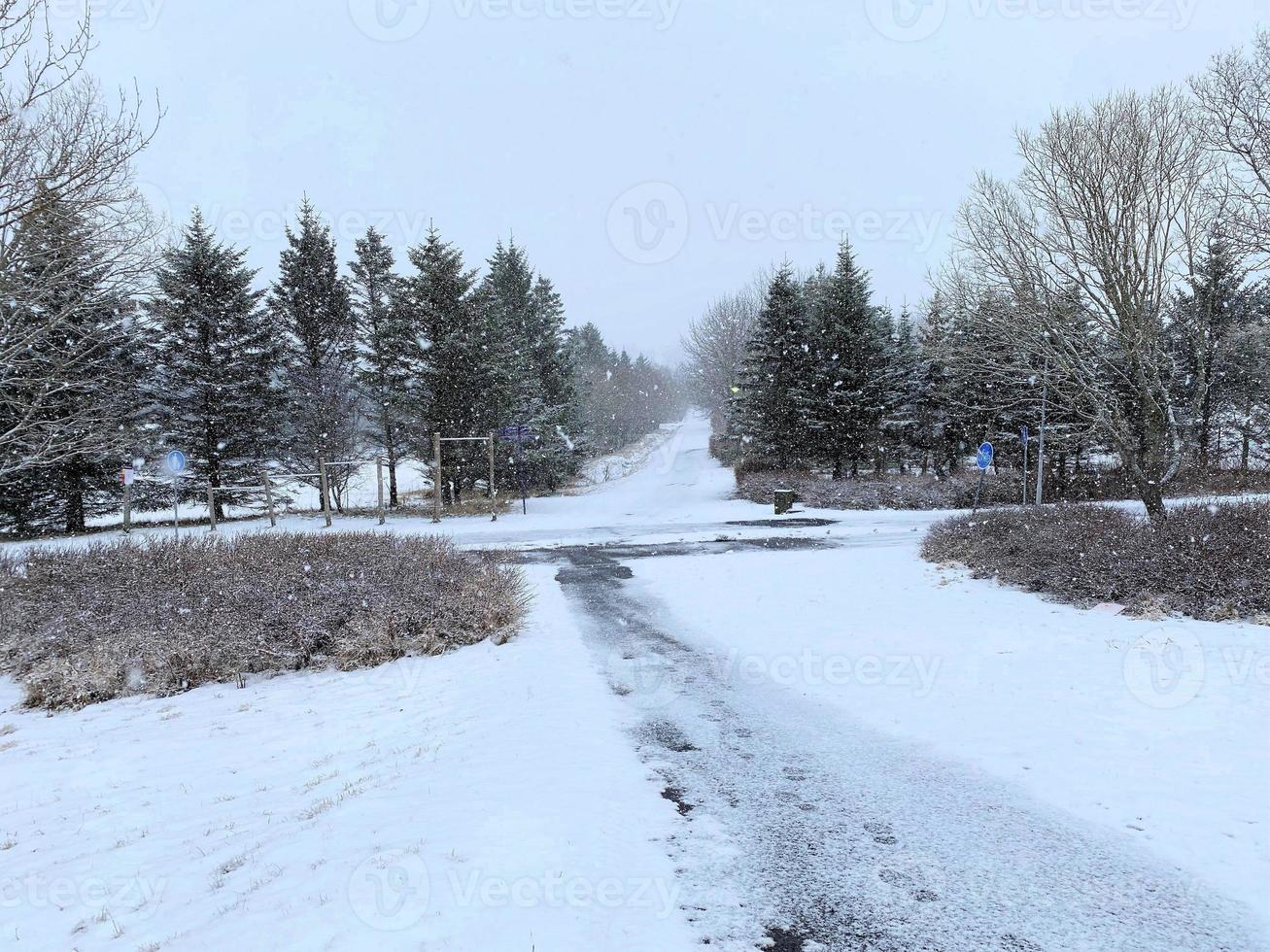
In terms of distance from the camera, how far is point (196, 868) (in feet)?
11.8

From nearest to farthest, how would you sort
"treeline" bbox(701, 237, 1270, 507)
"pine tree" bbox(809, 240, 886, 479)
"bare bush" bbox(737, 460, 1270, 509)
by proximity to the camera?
"bare bush" bbox(737, 460, 1270, 509), "treeline" bbox(701, 237, 1270, 507), "pine tree" bbox(809, 240, 886, 479)

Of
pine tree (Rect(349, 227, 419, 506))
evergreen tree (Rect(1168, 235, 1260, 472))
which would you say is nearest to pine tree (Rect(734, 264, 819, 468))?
evergreen tree (Rect(1168, 235, 1260, 472))

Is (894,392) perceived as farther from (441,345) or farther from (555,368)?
(441,345)

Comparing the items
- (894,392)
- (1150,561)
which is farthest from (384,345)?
(1150,561)

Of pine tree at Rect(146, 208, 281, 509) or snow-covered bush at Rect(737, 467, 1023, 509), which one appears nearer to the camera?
snow-covered bush at Rect(737, 467, 1023, 509)

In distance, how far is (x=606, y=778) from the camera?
4.27 metres

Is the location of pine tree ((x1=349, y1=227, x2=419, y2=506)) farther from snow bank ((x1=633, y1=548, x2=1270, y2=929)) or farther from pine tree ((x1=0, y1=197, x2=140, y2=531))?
snow bank ((x1=633, y1=548, x2=1270, y2=929))

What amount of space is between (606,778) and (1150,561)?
8324 mm

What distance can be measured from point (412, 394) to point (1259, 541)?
25.7m

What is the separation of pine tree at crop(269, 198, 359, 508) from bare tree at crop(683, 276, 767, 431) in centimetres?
2617

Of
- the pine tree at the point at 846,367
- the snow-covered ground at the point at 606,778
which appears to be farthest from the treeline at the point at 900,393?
the snow-covered ground at the point at 606,778

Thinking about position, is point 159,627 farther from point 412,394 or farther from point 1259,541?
point 412,394

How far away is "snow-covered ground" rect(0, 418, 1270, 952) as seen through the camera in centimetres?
292

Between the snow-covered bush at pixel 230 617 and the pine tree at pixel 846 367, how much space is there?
21.7 metres
